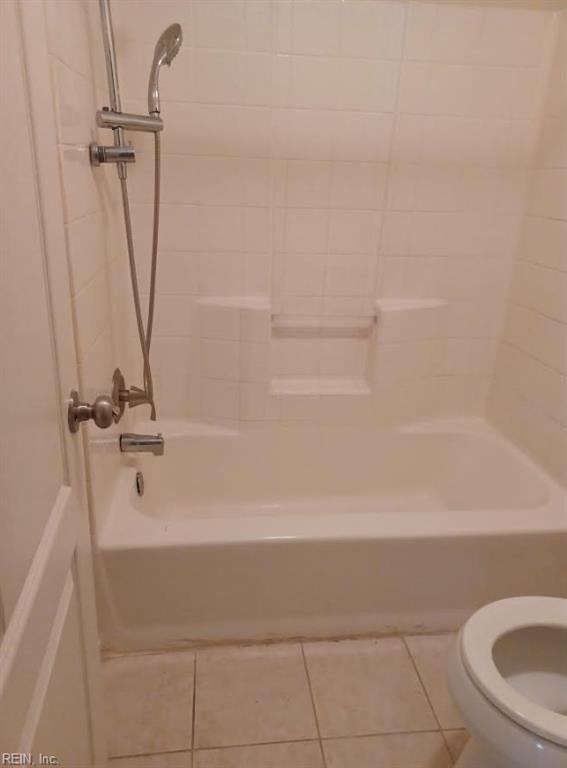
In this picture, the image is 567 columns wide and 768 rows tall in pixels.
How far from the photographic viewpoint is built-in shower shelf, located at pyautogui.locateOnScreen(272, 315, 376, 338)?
193 centimetres

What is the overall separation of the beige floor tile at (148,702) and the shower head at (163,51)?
1510 mm

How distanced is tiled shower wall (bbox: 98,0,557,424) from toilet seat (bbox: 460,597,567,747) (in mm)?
976

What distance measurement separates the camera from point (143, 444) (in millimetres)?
1468

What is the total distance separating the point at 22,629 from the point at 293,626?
3.68ft

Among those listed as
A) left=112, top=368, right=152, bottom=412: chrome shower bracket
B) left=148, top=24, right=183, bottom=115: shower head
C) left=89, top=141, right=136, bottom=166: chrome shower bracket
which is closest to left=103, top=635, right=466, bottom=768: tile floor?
left=112, top=368, right=152, bottom=412: chrome shower bracket

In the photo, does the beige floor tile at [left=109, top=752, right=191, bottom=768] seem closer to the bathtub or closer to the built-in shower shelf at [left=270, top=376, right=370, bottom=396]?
the bathtub

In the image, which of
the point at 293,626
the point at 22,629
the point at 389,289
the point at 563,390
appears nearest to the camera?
the point at 22,629

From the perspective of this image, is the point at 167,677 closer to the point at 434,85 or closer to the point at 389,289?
the point at 389,289

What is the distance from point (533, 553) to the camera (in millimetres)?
1513

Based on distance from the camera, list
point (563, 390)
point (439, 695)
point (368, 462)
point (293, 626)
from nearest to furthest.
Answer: point (439, 695) < point (293, 626) < point (563, 390) < point (368, 462)

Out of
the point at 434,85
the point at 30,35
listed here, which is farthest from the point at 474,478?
the point at 30,35

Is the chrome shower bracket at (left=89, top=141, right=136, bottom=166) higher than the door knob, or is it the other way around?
the chrome shower bracket at (left=89, top=141, right=136, bottom=166)

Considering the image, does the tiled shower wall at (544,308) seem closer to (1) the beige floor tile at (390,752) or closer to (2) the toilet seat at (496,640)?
(2) the toilet seat at (496,640)

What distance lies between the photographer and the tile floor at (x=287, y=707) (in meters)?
1.25
